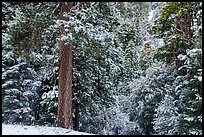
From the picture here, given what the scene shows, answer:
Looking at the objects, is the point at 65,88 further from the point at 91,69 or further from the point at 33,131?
the point at 91,69

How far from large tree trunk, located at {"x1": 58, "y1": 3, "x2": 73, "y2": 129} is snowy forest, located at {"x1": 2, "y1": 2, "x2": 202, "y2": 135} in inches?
1.2

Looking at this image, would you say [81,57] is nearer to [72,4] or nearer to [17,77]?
[17,77]

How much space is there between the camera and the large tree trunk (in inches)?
386

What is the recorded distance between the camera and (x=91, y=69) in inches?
597

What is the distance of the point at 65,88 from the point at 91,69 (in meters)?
5.35

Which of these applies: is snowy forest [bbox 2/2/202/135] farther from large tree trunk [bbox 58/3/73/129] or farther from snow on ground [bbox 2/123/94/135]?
snow on ground [bbox 2/123/94/135]

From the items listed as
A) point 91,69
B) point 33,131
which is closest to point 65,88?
point 33,131

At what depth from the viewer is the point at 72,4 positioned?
10.1m

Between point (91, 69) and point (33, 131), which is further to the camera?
point (91, 69)

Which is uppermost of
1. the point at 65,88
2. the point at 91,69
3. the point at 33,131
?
the point at 91,69

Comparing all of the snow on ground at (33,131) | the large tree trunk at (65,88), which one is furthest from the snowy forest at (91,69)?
the snow on ground at (33,131)

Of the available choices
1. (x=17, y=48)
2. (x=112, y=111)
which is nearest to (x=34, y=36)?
(x=17, y=48)

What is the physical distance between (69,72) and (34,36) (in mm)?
1662

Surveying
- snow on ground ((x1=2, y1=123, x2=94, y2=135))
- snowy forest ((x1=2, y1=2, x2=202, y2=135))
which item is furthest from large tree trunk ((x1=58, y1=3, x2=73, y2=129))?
snow on ground ((x1=2, y1=123, x2=94, y2=135))
